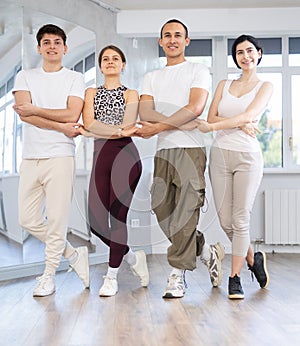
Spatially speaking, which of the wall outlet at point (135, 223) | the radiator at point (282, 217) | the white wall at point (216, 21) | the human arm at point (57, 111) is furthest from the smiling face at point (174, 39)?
the radiator at point (282, 217)

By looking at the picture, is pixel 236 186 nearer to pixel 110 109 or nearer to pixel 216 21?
pixel 110 109

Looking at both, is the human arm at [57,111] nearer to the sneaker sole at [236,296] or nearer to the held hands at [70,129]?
the held hands at [70,129]

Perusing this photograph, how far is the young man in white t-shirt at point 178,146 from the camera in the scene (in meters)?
3.11

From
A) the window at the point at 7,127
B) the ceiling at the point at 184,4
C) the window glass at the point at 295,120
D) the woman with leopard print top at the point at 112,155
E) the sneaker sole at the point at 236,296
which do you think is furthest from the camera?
the window glass at the point at 295,120

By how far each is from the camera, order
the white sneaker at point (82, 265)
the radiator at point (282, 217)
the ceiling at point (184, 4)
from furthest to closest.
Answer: the radiator at point (282, 217) → the ceiling at point (184, 4) → the white sneaker at point (82, 265)

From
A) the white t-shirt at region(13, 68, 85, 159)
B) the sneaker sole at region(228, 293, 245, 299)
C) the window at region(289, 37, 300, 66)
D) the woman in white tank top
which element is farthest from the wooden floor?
the window at region(289, 37, 300, 66)

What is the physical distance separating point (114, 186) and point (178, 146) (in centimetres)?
41

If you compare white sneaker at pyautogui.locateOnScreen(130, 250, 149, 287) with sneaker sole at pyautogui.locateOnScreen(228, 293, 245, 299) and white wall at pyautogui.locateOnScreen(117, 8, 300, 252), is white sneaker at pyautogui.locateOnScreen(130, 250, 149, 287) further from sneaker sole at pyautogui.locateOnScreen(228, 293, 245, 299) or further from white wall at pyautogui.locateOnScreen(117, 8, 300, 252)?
white wall at pyautogui.locateOnScreen(117, 8, 300, 252)

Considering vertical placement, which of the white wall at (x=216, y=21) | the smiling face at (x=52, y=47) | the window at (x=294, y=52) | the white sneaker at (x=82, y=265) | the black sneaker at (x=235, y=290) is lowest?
the black sneaker at (x=235, y=290)

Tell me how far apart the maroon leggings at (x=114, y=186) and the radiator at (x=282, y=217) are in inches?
120

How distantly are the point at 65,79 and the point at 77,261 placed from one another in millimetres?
1055

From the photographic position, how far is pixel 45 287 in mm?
3223

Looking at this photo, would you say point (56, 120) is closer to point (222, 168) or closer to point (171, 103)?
point (171, 103)

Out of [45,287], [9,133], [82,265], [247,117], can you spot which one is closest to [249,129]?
[247,117]
